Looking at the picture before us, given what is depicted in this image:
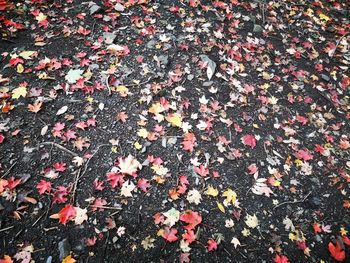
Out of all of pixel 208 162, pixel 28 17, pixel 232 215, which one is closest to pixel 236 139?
pixel 208 162

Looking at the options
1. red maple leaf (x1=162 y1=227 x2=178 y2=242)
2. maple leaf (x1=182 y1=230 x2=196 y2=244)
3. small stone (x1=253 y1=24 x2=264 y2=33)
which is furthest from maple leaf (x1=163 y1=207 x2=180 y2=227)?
small stone (x1=253 y1=24 x2=264 y2=33)

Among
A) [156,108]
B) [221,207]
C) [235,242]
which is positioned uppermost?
[156,108]

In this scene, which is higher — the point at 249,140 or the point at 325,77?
the point at 325,77

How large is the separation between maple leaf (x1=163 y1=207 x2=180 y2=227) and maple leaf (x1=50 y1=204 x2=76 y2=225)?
98 cm

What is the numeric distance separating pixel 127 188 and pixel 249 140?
6.03 ft

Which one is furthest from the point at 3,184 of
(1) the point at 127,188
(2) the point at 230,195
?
(2) the point at 230,195

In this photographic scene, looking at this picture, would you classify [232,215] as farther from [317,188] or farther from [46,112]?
[46,112]

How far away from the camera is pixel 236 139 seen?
12.1ft

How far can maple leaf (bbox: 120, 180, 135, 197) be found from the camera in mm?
2961

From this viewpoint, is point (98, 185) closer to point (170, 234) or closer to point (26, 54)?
point (170, 234)

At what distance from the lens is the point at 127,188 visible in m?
3.00

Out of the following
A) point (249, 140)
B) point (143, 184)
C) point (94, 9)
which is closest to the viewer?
point (143, 184)

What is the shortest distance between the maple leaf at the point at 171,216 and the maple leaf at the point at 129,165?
24.7 inches

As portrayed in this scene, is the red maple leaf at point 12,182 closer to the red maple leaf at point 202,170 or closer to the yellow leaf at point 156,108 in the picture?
the yellow leaf at point 156,108
